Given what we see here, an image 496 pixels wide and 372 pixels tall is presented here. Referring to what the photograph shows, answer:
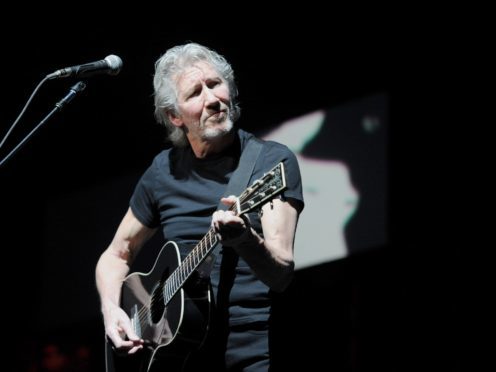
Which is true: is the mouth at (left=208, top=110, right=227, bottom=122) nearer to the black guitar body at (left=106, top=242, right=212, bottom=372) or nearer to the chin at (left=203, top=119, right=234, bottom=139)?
the chin at (left=203, top=119, right=234, bottom=139)

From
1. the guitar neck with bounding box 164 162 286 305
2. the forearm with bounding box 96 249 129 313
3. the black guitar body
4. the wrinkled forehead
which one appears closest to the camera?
the guitar neck with bounding box 164 162 286 305

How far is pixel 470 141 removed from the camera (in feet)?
10.1

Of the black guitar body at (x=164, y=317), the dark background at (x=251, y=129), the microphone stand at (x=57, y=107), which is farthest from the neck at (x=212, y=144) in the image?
the dark background at (x=251, y=129)

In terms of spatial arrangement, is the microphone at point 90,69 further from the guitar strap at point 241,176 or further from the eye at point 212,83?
the guitar strap at point 241,176

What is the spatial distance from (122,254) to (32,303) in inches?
66.7

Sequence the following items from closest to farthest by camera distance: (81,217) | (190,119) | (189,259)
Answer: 1. (189,259)
2. (190,119)
3. (81,217)

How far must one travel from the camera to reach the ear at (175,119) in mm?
2745

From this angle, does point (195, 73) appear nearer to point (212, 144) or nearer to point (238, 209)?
point (212, 144)

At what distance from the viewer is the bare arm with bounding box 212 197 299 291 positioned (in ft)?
6.48

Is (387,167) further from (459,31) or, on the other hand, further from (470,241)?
(459,31)

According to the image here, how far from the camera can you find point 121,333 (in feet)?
8.55

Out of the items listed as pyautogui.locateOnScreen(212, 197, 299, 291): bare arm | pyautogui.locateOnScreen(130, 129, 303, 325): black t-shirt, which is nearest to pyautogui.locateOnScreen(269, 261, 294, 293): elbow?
pyautogui.locateOnScreen(212, 197, 299, 291): bare arm

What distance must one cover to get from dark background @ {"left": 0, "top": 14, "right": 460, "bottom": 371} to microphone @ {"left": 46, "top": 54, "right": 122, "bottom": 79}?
1.39m

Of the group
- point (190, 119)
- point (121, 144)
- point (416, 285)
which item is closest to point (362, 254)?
point (416, 285)
